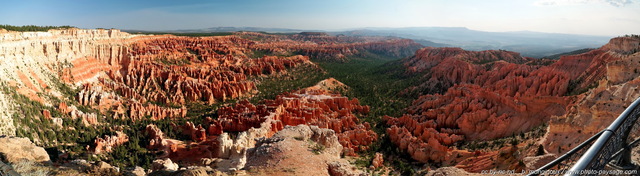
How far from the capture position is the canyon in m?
17.2

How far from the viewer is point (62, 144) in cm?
2353

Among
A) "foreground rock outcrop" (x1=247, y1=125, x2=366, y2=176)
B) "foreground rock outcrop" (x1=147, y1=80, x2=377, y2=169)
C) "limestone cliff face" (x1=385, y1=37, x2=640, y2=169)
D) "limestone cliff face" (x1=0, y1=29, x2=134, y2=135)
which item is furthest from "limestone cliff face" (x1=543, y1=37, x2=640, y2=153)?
"limestone cliff face" (x1=0, y1=29, x2=134, y2=135)

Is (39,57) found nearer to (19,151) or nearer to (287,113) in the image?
(287,113)

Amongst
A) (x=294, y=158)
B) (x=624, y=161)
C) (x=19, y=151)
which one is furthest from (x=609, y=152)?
(x=19, y=151)

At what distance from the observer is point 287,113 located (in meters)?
31.4

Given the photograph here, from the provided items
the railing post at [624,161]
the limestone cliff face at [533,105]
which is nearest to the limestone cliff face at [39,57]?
the railing post at [624,161]

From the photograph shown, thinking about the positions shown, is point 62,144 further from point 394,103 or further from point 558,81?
point 558,81

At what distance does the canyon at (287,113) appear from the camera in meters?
17.2

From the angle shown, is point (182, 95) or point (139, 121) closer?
point (139, 121)

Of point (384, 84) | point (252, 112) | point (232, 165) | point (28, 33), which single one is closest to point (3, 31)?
point (28, 33)

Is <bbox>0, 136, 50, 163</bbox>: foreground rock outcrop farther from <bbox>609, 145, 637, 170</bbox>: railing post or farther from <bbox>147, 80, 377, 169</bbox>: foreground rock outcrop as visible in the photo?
<bbox>609, 145, 637, 170</bbox>: railing post

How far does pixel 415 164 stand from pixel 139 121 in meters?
27.0

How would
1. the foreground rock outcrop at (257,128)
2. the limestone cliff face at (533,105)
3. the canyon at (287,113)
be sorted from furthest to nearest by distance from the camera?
the foreground rock outcrop at (257,128), the limestone cliff face at (533,105), the canyon at (287,113)

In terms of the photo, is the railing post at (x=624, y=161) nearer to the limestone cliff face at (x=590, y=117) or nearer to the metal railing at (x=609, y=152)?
the metal railing at (x=609, y=152)
